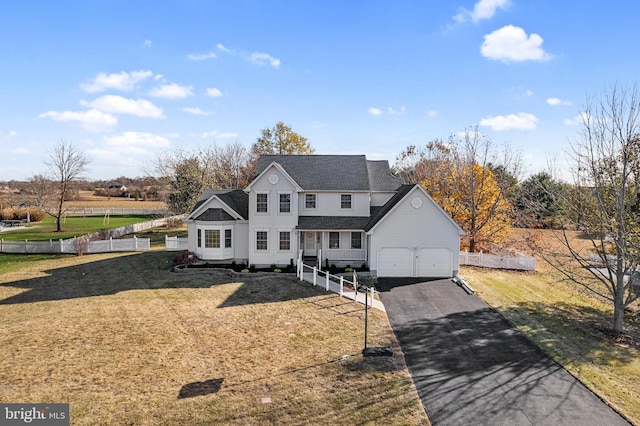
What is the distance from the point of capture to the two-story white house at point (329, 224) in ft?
82.1

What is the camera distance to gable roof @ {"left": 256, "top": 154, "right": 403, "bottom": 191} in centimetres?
2852

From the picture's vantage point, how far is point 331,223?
27562 mm

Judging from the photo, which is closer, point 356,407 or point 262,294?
point 356,407

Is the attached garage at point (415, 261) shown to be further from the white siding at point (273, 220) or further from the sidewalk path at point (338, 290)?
the white siding at point (273, 220)

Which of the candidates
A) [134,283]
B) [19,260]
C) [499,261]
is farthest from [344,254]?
[19,260]

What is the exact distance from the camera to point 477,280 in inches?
987

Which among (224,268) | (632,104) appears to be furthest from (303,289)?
(632,104)

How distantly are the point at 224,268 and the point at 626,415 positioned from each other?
74.3 ft

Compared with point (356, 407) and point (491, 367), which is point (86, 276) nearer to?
point (356, 407)

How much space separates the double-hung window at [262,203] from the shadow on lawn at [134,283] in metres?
4.77

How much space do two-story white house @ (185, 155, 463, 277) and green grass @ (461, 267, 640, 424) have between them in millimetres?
3998

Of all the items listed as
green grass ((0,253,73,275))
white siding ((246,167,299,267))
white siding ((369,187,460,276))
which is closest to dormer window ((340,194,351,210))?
white siding ((246,167,299,267))

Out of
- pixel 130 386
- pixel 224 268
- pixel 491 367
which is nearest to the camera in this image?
pixel 130 386

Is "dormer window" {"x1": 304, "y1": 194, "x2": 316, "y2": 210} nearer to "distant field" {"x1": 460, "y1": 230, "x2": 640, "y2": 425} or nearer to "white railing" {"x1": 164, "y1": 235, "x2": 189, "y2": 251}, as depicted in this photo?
"distant field" {"x1": 460, "y1": 230, "x2": 640, "y2": 425}
